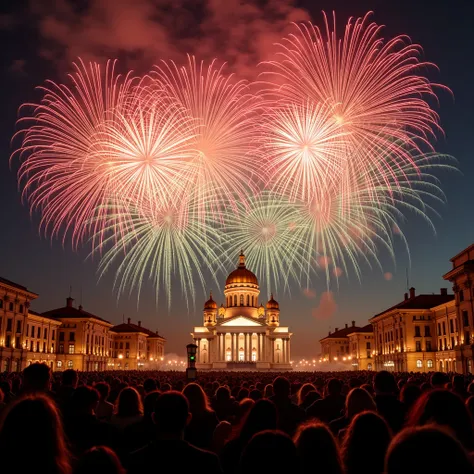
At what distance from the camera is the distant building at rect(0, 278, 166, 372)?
72644 mm

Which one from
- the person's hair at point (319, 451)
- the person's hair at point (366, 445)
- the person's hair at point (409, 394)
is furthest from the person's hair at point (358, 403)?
the person's hair at point (319, 451)

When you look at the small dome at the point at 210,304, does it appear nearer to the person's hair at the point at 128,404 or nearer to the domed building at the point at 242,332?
the domed building at the point at 242,332

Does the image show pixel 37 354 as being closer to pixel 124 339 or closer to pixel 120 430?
pixel 124 339

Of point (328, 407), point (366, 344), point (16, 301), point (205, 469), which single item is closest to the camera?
point (205, 469)

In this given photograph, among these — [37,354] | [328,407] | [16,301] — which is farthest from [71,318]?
[328,407]

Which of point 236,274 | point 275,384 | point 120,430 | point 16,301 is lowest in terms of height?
point 120,430

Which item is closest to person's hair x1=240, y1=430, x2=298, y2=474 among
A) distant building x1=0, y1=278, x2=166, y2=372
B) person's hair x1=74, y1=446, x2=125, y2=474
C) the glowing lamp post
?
person's hair x1=74, y1=446, x2=125, y2=474

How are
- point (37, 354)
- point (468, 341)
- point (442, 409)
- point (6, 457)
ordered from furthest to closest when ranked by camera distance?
point (37, 354), point (468, 341), point (442, 409), point (6, 457)

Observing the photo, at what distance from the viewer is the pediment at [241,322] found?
410 ft

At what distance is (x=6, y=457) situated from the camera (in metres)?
3.64

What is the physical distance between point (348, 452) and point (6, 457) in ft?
9.24

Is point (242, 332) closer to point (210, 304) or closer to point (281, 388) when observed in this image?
point (210, 304)

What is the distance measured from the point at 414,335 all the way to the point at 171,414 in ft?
309

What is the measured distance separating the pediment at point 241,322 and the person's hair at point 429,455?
122913 millimetres
